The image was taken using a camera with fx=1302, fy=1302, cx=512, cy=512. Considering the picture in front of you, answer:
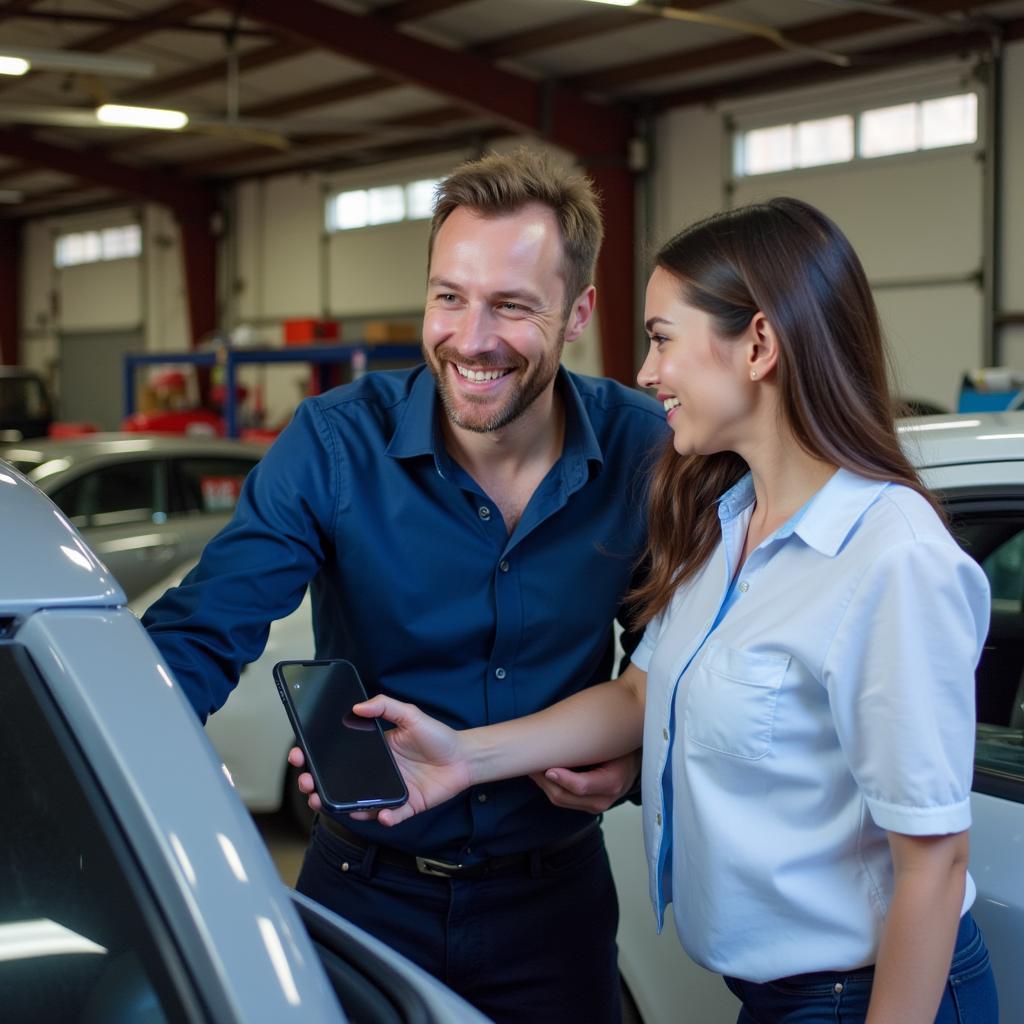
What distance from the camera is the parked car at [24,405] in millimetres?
14234

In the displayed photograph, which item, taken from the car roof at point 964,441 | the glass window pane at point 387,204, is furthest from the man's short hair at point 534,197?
the glass window pane at point 387,204

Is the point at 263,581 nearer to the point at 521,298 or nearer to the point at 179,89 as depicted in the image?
the point at 521,298

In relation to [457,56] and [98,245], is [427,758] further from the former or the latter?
[98,245]

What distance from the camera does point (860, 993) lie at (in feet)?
4.66

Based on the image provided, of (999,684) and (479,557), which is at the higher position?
(479,557)

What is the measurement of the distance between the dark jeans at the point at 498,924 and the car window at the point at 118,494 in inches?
186

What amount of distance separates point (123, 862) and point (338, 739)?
473mm

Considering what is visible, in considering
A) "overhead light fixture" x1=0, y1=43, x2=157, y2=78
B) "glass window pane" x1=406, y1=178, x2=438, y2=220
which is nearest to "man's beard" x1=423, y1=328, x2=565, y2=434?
"overhead light fixture" x1=0, y1=43, x2=157, y2=78

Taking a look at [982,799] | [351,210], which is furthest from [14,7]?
[982,799]

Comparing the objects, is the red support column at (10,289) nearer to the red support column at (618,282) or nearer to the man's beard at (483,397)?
the red support column at (618,282)

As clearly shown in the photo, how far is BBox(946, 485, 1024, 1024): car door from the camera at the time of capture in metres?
1.66

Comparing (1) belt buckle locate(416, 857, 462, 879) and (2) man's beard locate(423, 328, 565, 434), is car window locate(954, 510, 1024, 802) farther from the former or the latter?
(1) belt buckle locate(416, 857, 462, 879)

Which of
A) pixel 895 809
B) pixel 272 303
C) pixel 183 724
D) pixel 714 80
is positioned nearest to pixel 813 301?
pixel 895 809

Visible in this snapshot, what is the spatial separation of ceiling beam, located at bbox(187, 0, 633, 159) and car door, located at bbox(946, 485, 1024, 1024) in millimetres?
9650
